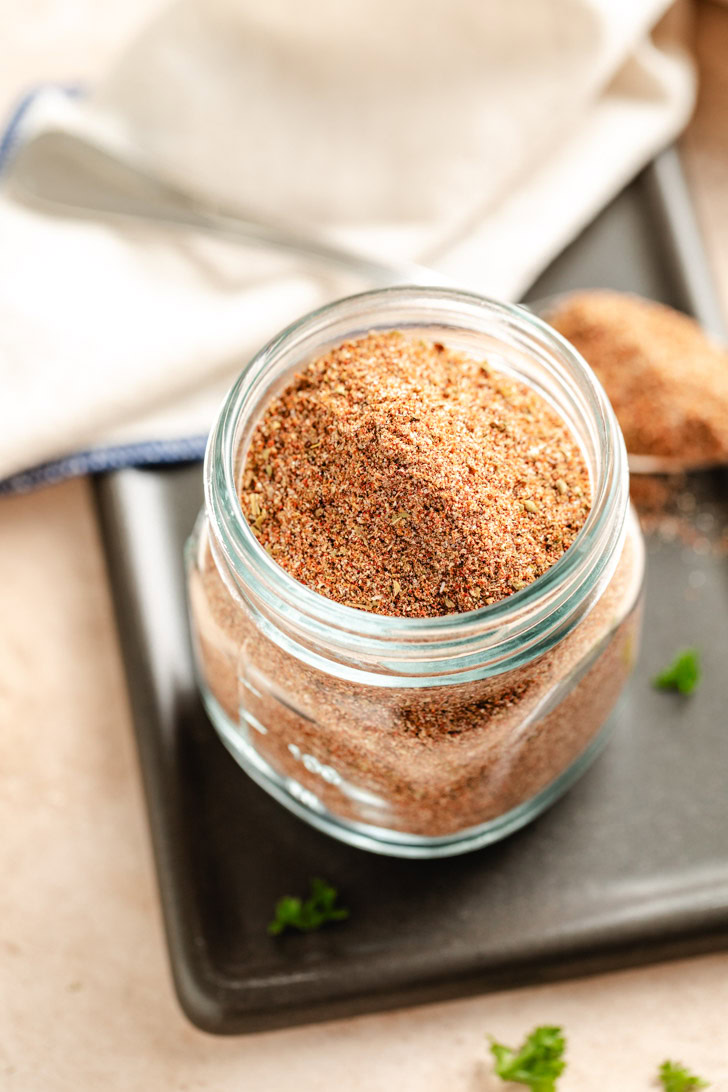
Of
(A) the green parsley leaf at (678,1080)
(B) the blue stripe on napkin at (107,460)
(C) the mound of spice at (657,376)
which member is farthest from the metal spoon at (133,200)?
(A) the green parsley leaf at (678,1080)

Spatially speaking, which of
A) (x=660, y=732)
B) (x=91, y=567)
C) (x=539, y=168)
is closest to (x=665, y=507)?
(x=660, y=732)

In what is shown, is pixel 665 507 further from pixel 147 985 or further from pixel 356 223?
pixel 147 985

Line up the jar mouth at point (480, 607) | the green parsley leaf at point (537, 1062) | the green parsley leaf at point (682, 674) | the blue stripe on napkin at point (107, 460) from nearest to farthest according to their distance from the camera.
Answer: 1. the jar mouth at point (480, 607)
2. the green parsley leaf at point (537, 1062)
3. the green parsley leaf at point (682, 674)
4. the blue stripe on napkin at point (107, 460)

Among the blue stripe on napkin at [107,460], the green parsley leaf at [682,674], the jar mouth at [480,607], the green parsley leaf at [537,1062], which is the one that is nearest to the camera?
the jar mouth at [480,607]

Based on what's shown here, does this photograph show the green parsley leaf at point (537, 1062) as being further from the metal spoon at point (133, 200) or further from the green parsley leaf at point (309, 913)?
the metal spoon at point (133, 200)

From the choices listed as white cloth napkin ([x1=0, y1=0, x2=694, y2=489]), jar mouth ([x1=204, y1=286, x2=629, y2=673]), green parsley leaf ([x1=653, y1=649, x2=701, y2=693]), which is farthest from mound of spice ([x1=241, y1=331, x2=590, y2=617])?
white cloth napkin ([x1=0, y1=0, x2=694, y2=489])

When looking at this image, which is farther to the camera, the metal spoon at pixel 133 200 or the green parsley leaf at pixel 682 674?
the metal spoon at pixel 133 200

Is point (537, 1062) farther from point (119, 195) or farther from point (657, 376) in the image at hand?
point (119, 195)
